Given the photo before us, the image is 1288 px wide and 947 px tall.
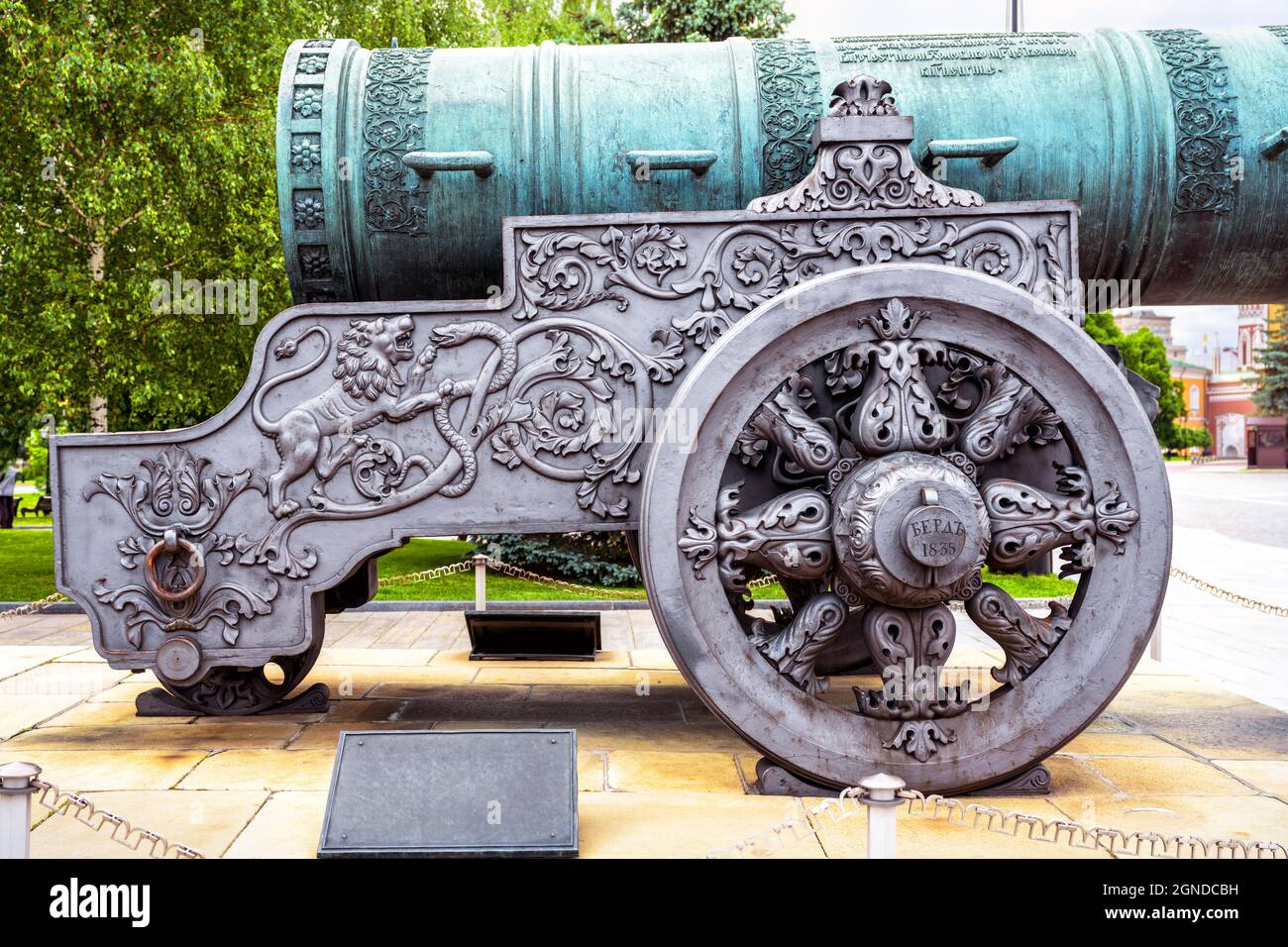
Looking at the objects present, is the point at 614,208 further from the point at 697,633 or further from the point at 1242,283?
the point at 1242,283

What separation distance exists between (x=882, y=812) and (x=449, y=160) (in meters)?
2.78

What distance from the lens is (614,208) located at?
4348 mm

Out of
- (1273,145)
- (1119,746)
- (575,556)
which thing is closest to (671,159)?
(1273,145)

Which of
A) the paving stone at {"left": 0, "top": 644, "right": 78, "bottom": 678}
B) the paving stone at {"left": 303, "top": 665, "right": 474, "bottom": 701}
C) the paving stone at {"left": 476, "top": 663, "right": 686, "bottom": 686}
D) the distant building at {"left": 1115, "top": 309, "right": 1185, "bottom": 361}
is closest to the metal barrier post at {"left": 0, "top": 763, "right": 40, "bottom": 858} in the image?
the paving stone at {"left": 303, "top": 665, "right": 474, "bottom": 701}

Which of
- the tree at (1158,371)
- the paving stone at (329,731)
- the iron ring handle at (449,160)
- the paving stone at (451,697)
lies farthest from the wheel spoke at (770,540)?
the tree at (1158,371)

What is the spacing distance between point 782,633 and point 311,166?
8.03 ft

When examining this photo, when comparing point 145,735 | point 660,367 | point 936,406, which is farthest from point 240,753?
point 936,406

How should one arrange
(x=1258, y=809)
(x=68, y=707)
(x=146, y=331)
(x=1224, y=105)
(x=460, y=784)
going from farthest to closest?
(x=146, y=331), (x=68, y=707), (x=1224, y=105), (x=1258, y=809), (x=460, y=784)

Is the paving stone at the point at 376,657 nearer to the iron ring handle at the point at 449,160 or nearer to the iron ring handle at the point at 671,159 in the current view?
the iron ring handle at the point at 449,160

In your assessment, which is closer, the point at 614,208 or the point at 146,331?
the point at 614,208

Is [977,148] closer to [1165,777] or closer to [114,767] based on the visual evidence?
[1165,777]

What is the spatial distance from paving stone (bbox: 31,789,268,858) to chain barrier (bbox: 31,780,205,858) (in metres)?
0.04

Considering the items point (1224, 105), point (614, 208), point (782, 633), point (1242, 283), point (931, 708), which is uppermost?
point (1224, 105)

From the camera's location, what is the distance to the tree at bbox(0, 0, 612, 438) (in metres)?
11.2
